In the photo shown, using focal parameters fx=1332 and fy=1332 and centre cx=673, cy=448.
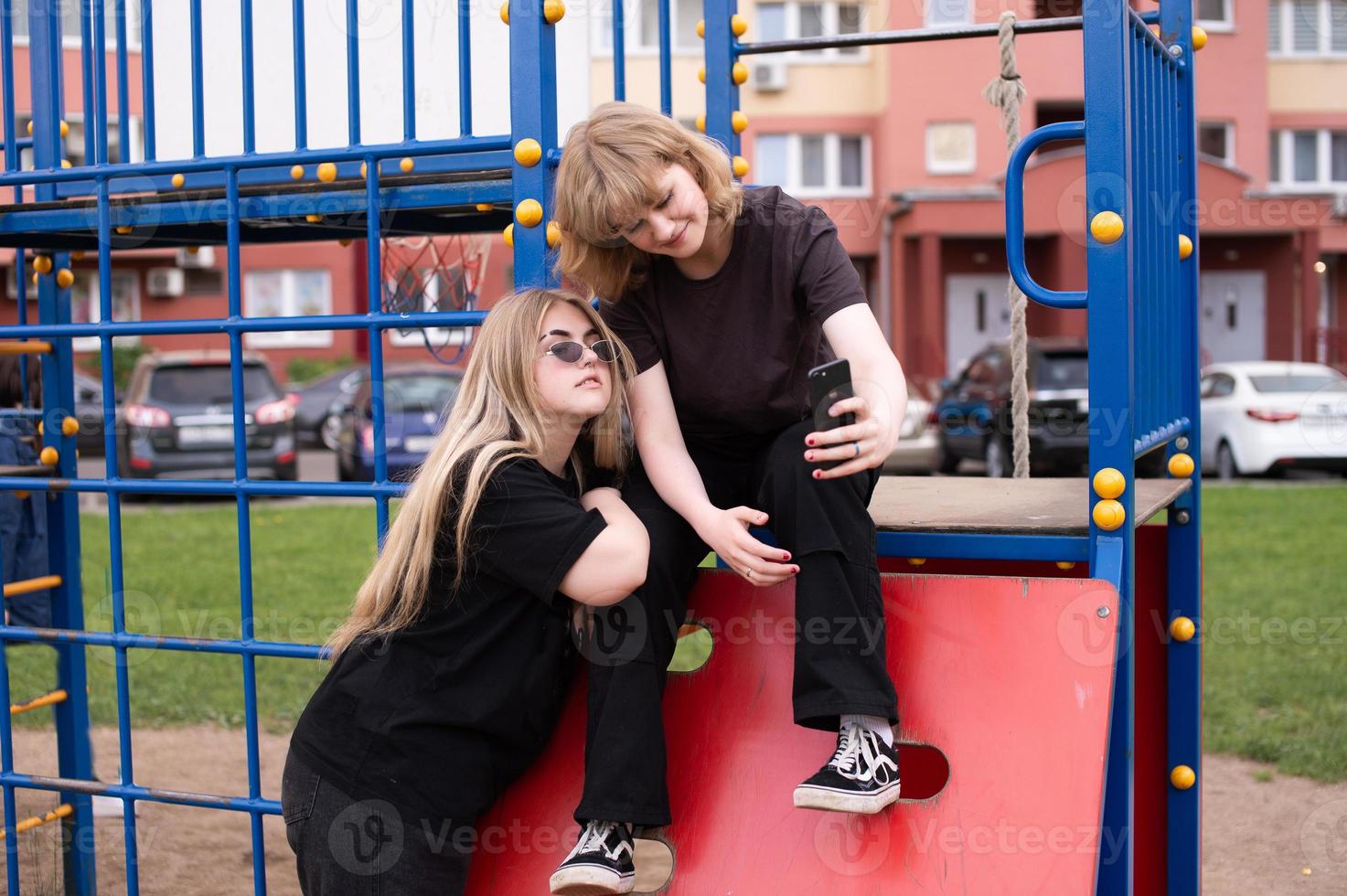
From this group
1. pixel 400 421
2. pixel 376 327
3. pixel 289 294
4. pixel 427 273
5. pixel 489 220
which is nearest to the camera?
pixel 376 327

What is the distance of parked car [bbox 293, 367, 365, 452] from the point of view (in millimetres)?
15141

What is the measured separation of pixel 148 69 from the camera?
339 centimetres

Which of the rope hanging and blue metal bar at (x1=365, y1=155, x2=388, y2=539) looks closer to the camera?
blue metal bar at (x1=365, y1=155, x2=388, y2=539)

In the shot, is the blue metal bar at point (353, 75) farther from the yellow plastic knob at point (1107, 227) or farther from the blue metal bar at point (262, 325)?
the yellow plastic knob at point (1107, 227)

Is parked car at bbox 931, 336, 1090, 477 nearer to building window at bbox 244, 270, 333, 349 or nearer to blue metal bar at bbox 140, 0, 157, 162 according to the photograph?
blue metal bar at bbox 140, 0, 157, 162

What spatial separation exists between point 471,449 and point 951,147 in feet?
68.9

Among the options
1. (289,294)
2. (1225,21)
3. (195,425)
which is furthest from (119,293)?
(1225,21)

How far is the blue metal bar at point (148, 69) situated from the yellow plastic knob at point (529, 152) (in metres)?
1.16

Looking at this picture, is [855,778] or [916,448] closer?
[855,778]

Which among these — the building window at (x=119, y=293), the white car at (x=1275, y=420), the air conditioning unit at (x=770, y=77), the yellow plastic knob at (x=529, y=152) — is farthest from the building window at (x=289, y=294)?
the yellow plastic knob at (x=529, y=152)

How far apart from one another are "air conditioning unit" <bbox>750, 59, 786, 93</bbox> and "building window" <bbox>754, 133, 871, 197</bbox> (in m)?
0.80

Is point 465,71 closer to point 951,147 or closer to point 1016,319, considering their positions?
point 1016,319

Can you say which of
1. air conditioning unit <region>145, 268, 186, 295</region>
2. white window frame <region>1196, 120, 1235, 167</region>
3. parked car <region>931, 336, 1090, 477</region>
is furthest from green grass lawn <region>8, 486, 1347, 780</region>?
air conditioning unit <region>145, 268, 186, 295</region>

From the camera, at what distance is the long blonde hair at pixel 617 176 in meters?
2.19
